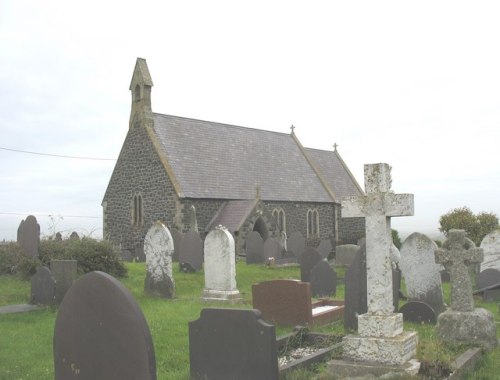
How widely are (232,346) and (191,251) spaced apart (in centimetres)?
1194

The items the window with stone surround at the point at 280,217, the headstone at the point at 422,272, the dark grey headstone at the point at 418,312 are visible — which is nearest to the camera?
the dark grey headstone at the point at 418,312

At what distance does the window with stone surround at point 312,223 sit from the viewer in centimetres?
3111

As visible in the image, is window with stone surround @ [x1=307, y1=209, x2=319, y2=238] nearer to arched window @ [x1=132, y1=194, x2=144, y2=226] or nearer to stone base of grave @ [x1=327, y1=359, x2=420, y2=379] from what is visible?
arched window @ [x1=132, y1=194, x2=144, y2=226]

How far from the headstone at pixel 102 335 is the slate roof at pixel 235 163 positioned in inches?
826

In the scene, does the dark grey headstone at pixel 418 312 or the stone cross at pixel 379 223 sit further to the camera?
the dark grey headstone at pixel 418 312

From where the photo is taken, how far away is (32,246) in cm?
1471

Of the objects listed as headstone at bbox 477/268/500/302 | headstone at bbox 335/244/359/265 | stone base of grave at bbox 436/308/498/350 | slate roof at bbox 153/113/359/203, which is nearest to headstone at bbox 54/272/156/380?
stone base of grave at bbox 436/308/498/350

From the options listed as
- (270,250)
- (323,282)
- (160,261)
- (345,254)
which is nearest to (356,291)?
(323,282)

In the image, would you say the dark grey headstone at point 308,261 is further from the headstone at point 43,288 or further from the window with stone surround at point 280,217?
the window with stone surround at point 280,217

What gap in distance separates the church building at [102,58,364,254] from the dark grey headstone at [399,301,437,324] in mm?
14792

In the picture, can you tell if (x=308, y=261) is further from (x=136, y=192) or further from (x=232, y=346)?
(x=136, y=192)

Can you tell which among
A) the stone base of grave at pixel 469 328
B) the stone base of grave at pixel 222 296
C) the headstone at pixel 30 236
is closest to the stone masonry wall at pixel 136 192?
the headstone at pixel 30 236

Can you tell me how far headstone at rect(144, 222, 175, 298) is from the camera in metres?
12.9

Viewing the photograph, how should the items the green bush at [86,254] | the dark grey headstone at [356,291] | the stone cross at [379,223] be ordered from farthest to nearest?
the green bush at [86,254]
the dark grey headstone at [356,291]
the stone cross at [379,223]
